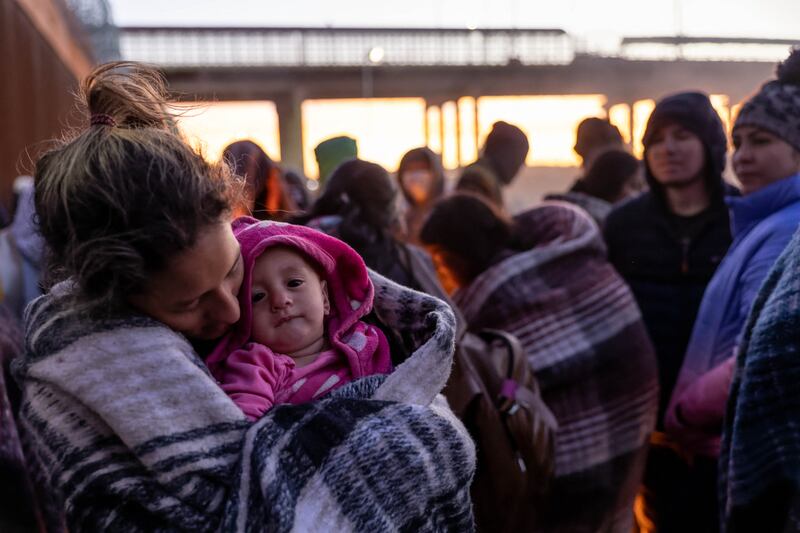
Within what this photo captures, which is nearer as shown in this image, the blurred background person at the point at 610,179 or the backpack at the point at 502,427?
the backpack at the point at 502,427

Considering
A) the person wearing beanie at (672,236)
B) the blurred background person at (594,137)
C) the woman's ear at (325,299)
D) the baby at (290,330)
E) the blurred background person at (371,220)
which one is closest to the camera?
the baby at (290,330)

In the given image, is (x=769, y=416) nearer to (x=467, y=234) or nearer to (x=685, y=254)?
(x=467, y=234)

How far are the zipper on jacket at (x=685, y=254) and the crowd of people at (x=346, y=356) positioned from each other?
1.18ft

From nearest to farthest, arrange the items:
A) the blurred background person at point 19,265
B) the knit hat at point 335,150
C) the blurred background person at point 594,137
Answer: the blurred background person at point 19,265
the knit hat at point 335,150
the blurred background person at point 594,137

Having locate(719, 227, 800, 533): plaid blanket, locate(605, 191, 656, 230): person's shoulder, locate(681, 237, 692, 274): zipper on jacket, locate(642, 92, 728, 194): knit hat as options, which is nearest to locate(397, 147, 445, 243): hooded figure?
locate(605, 191, 656, 230): person's shoulder

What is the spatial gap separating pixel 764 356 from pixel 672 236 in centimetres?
188

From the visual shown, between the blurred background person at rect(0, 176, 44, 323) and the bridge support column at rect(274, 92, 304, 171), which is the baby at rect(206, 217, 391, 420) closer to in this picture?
the blurred background person at rect(0, 176, 44, 323)

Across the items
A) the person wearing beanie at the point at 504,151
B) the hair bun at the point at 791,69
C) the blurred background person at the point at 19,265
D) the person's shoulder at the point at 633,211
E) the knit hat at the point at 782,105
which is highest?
the hair bun at the point at 791,69

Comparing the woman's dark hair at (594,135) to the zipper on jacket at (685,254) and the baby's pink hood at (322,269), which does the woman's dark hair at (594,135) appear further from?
the baby's pink hood at (322,269)

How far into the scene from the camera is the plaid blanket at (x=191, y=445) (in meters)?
1.42

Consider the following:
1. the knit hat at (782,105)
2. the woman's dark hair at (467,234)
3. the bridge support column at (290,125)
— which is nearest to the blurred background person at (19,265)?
the woman's dark hair at (467,234)

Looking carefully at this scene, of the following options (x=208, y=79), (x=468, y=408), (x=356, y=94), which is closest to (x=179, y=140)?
(x=468, y=408)

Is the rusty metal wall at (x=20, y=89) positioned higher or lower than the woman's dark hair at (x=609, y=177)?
higher

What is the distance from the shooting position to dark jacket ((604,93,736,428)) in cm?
380
